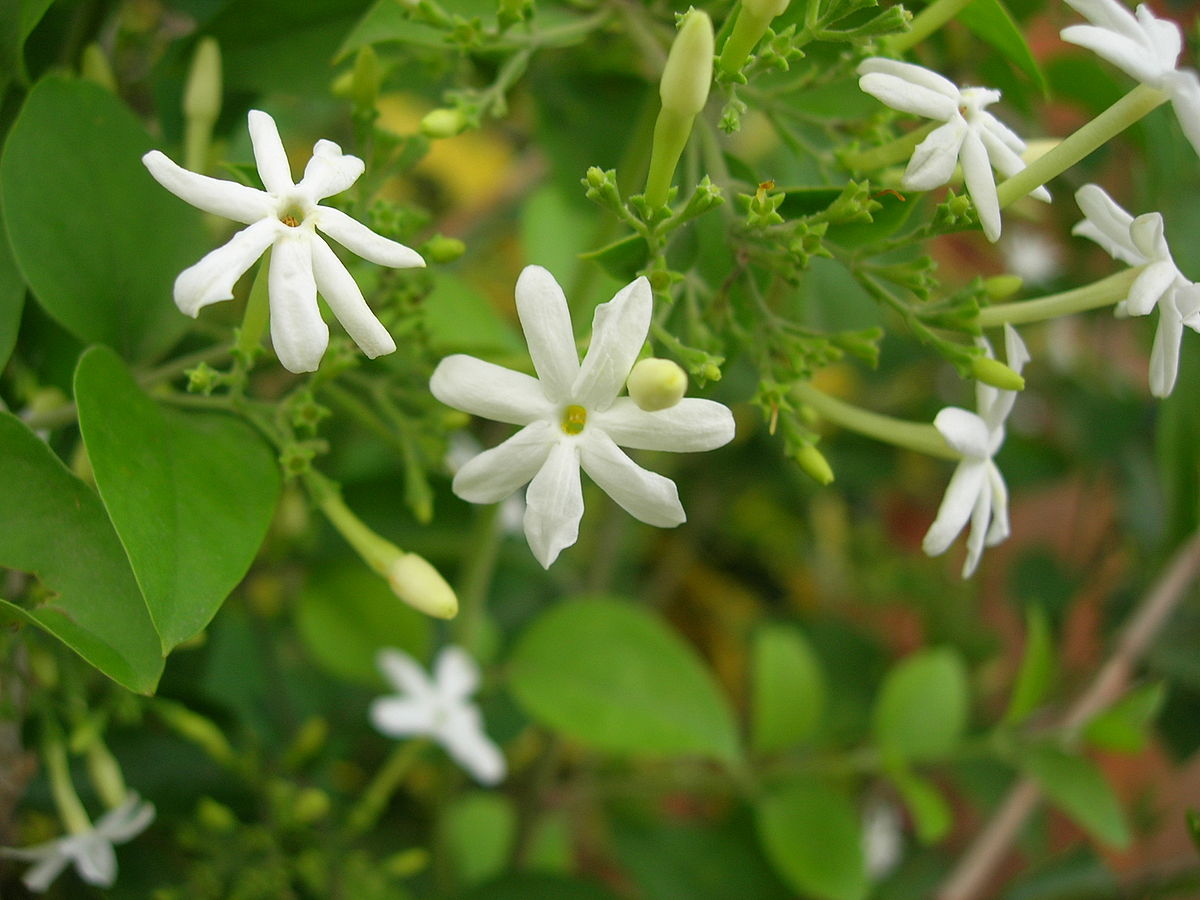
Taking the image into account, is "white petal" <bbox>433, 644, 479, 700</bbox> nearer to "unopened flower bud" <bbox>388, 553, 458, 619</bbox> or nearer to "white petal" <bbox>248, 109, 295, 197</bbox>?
"unopened flower bud" <bbox>388, 553, 458, 619</bbox>

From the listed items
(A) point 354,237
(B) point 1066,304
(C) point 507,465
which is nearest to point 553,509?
(C) point 507,465

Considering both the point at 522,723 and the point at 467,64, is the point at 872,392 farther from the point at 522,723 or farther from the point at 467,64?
the point at 467,64

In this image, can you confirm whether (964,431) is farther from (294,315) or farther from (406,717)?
(406,717)

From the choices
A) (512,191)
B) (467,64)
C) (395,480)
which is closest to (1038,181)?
(467,64)

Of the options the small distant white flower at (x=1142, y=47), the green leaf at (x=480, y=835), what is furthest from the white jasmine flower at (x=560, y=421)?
the green leaf at (x=480, y=835)

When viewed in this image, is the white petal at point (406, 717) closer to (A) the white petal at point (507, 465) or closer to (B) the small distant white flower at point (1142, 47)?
(A) the white petal at point (507, 465)
